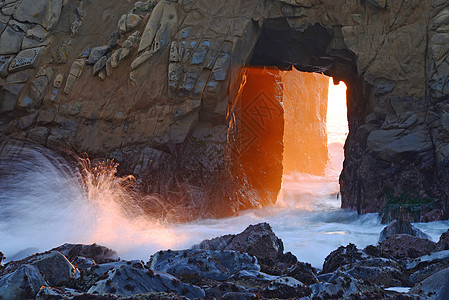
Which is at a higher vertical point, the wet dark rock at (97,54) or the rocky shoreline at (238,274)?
the wet dark rock at (97,54)

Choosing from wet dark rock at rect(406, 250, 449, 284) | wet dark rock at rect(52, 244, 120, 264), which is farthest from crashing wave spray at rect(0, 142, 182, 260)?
wet dark rock at rect(406, 250, 449, 284)

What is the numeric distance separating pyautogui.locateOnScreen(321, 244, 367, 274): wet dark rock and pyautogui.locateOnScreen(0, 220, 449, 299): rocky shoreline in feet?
0.06

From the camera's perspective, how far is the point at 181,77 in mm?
16531

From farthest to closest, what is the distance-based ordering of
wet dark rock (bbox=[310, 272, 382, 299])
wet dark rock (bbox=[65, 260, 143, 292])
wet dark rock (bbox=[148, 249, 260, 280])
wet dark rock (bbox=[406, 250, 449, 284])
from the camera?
1. wet dark rock (bbox=[148, 249, 260, 280])
2. wet dark rock (bbox=[406, 250, 449, 284])
3. wet dark rock (bbox=[65, 260, 143, 292])
4. wet dark rock (bbox=[310, 272, 382, 299])

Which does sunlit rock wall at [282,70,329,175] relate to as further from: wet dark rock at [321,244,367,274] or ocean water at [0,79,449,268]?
wet dark rock at [321,244,367,274]

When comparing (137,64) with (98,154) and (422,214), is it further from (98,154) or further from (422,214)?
(422,214)

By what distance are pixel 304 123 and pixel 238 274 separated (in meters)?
46.8

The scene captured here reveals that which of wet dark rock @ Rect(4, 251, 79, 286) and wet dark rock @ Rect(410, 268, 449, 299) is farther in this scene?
wet dark rock @ Rect(4, 251, 79, 286)

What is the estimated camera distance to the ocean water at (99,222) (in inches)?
447

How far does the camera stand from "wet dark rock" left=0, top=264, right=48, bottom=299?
15.6 ft

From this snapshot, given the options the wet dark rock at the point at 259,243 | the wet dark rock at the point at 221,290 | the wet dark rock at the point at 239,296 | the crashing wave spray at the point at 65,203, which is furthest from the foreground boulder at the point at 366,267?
the crashing wave spray at the point at 65,203

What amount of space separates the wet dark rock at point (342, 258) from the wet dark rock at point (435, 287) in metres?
2.92

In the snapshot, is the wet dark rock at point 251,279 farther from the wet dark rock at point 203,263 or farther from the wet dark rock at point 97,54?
the wet dark rock at point 97,54

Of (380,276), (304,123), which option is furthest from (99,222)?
(304,123)
